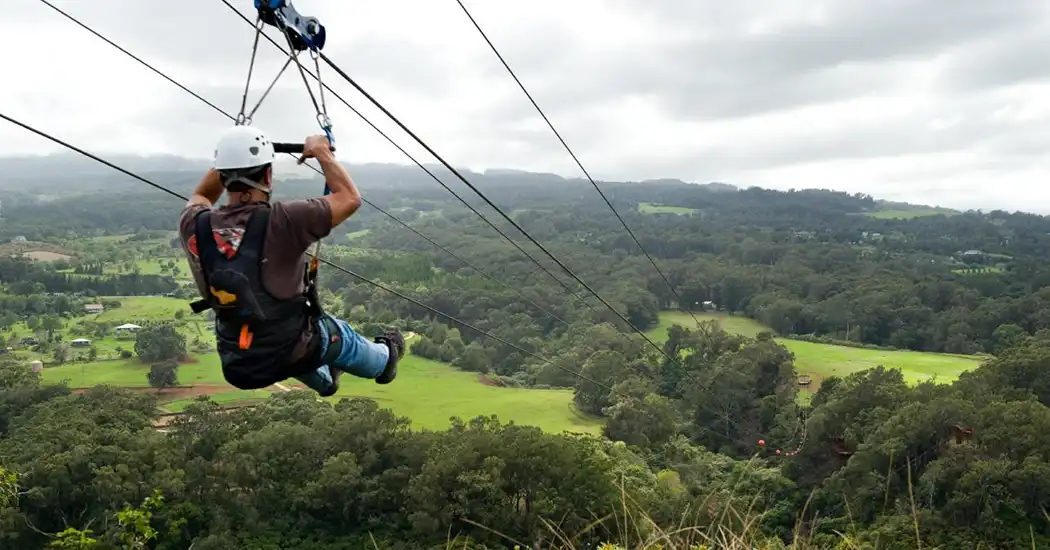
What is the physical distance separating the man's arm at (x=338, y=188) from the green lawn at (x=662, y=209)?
133580 mm

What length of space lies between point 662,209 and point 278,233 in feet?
464

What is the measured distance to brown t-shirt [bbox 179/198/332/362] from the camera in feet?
8.77

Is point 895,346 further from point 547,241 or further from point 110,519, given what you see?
point 547,241

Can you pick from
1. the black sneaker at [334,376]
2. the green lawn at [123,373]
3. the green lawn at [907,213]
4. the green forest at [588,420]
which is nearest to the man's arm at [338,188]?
the black sneaker at [334,376]

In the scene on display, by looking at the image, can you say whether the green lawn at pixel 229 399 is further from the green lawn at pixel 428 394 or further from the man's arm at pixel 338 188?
the man's arm at pixel 338 188

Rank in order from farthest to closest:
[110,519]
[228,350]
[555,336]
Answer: [555,336], [110,519], [228,350]

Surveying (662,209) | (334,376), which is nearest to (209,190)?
(334,376)

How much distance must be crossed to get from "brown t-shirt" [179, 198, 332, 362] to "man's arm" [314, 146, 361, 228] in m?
0.04

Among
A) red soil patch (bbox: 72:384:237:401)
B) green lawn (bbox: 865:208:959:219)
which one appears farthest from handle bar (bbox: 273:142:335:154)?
green lawn (bbox: 865:208:959:219)

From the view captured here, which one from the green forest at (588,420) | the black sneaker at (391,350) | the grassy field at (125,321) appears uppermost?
the black sneaker at (391,350)

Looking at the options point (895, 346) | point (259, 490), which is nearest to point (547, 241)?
point (895, 346)

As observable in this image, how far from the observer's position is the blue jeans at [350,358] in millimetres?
3289

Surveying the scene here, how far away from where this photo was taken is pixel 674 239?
8912cm

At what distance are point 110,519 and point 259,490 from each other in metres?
3.25
